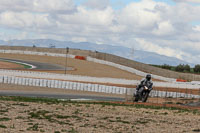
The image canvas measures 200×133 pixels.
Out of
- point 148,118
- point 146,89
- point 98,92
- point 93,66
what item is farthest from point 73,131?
point 93,66

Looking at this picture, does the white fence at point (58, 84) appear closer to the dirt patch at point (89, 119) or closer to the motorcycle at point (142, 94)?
the motorcycle at point (142, 94)

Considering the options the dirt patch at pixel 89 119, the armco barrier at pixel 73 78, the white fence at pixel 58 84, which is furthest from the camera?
the armco barrier at pixel 73 78

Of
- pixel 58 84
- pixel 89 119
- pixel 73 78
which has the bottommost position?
pixel 89 119

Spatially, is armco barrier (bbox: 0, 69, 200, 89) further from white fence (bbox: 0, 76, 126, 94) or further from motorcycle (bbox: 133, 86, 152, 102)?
motorcycle (bbox: 133, 86, 152, 102)

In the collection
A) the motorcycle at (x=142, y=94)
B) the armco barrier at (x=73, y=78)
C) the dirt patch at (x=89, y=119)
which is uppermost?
the armco barrier at (x=73, y=78)

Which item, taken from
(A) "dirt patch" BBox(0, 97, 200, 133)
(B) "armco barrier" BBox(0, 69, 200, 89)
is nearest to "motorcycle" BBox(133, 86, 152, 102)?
(A) "dirt patch" BBox(0, 97, 200, 133)

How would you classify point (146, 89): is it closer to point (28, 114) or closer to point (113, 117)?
point (113, 117)

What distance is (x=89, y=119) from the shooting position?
21.7 meters

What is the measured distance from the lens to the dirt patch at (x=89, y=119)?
60.8 ft

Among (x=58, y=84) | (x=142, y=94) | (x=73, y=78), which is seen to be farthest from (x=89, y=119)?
(x=73, y=78)

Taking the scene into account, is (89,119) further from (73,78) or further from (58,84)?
(73,78)

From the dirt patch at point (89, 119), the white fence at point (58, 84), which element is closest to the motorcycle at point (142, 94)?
the dirt patch at point (89, 119)

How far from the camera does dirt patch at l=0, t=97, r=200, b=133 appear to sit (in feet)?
60.8

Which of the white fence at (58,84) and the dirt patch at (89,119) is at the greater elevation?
the white fence at (58,84)
